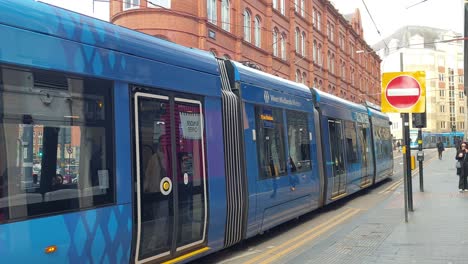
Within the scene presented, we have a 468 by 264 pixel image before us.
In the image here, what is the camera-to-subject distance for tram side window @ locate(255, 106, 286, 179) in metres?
7.78

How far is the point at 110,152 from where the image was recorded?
4.61 metres

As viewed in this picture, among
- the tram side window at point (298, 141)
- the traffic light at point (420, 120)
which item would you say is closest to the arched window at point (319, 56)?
the traffic light at point (420, 120)

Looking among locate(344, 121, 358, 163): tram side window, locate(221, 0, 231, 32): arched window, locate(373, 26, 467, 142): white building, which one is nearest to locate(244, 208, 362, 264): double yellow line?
locate(344, 121, 358, 163): tram side window

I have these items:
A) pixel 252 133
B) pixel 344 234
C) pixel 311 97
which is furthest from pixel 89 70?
pixel 311 97

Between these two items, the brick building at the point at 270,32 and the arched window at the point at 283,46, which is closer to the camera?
the brick building at the point at 270,32

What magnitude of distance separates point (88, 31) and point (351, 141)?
1062 cm

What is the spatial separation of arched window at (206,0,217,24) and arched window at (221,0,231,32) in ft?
4.23

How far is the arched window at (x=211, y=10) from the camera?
96.4ft

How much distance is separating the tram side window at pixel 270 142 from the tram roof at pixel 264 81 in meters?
0.44

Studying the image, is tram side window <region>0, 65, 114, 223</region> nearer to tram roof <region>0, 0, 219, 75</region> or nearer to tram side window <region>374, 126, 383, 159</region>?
tram roof <region>0, 0, 219, 75</region>

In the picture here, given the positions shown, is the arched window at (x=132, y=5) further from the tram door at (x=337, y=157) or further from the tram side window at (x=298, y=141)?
the tram side window at (x=298, y=141)

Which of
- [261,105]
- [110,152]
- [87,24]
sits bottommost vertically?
[110,152]

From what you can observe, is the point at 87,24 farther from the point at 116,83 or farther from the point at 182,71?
the point at 182,71

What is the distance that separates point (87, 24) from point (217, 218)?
304cm
